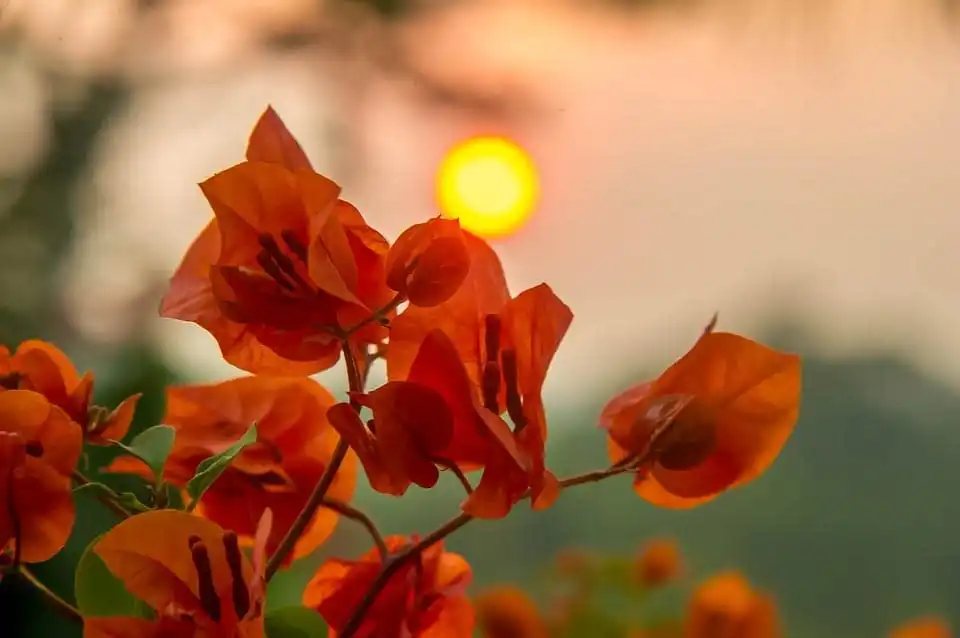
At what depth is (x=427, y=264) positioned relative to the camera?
0.27 metres

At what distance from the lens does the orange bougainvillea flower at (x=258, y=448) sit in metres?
0.32

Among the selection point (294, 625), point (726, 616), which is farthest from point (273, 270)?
point (726, 616)

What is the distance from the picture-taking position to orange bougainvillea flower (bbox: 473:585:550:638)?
81cm

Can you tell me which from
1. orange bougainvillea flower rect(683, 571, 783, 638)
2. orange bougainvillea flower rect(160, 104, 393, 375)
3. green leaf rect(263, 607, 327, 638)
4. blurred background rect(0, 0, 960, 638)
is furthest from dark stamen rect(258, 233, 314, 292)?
blurred background rect(0, 0, 960, 638)

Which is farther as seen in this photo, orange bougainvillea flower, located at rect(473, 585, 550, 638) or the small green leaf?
orange bougainvillea flower, located at rect(473, 585, 550, 638)

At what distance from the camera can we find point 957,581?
108 cm

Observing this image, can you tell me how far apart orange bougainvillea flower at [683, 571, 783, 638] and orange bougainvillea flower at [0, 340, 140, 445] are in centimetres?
51

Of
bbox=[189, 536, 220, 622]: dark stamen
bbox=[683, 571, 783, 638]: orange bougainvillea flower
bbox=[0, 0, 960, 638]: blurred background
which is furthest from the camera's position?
bbox=[0, 0, 960, 638]: blurred background

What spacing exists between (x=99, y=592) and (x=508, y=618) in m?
0.56

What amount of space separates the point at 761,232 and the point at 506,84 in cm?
34

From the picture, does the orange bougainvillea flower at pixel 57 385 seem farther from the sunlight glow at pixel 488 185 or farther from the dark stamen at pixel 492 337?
the sunlight glow at pixel 488 185

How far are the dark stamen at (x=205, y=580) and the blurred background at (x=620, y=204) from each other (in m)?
0.76

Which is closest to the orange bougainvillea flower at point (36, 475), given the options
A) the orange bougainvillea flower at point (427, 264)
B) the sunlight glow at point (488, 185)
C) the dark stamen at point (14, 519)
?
the dark stamen at point (14, 519)

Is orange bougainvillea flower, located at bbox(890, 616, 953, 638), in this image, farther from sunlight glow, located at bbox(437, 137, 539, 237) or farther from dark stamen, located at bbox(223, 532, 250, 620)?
dark stamen, located at bbox(223, 532, 250, 620)
